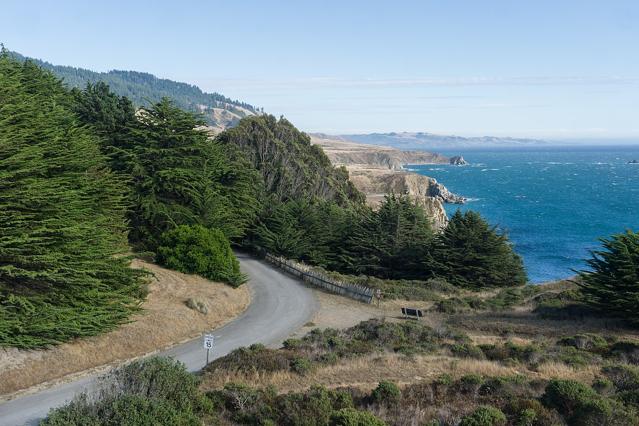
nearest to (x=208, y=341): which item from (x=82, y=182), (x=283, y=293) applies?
(x=82, y=182)

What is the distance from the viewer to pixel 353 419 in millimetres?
10656

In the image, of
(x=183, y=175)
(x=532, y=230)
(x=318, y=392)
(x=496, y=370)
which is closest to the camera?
(x=318, y=392)

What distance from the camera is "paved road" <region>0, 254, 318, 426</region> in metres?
15.9

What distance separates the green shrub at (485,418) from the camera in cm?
1085

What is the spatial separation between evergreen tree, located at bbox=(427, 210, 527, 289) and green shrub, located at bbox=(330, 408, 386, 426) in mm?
31462

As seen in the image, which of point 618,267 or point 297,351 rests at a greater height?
point 618,267

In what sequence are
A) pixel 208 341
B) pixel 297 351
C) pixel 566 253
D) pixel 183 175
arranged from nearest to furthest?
pixel 208 341, pixel 297 351, pixel 183 175, pixel 566 253

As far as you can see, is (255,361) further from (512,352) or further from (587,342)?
(587,342)

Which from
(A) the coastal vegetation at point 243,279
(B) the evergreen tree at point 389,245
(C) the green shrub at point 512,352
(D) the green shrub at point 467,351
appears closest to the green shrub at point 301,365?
(A) the coastal vegetation at point 243,279

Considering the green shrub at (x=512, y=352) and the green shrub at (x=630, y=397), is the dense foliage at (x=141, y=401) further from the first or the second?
the green shrub at (x=512, y=352)

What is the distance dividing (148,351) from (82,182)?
293 inches

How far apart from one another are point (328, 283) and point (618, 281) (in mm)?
16812

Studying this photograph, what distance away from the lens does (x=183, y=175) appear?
39.4 meters

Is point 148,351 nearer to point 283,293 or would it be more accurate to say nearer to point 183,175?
point 283,293
